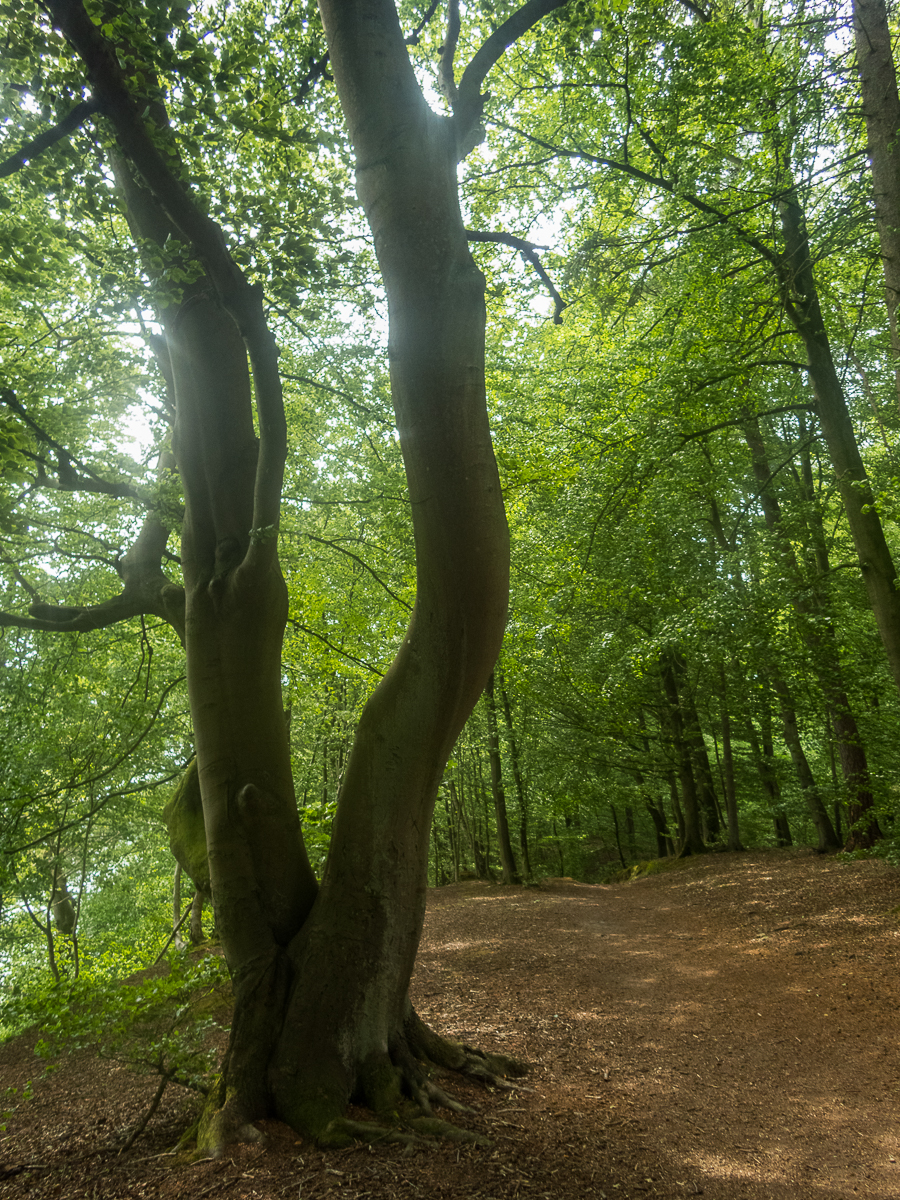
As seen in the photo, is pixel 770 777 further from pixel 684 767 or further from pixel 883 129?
pixel 883 129

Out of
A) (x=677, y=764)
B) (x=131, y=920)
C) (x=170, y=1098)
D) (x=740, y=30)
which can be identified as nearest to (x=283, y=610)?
(x=170, y=1098)

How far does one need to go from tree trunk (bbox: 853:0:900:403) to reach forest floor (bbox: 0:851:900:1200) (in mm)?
4940

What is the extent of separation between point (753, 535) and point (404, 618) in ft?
21.5

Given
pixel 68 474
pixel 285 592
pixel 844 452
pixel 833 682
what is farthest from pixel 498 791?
pixel 285 592

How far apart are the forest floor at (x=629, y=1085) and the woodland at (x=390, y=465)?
1.23ft

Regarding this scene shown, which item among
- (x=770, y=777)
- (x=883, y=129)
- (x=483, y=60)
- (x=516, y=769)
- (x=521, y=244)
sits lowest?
(x=770, y=777)

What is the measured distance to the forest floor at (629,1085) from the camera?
281 centimetres

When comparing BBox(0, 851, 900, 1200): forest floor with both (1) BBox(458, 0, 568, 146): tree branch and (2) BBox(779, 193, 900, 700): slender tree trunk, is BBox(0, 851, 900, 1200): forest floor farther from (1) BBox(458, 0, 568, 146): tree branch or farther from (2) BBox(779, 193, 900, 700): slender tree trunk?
(1) BBox(458, 0, 568, 146): tree branch

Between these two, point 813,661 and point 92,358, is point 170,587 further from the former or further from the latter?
point 813,661

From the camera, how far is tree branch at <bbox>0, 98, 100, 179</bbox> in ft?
10.3

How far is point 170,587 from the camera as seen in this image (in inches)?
210

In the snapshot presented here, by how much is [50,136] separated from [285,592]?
8.10 feet

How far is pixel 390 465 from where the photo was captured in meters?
9.55

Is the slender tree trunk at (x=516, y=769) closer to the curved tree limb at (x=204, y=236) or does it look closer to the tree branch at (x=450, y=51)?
the curved tree limb at (x=204, y=236)
